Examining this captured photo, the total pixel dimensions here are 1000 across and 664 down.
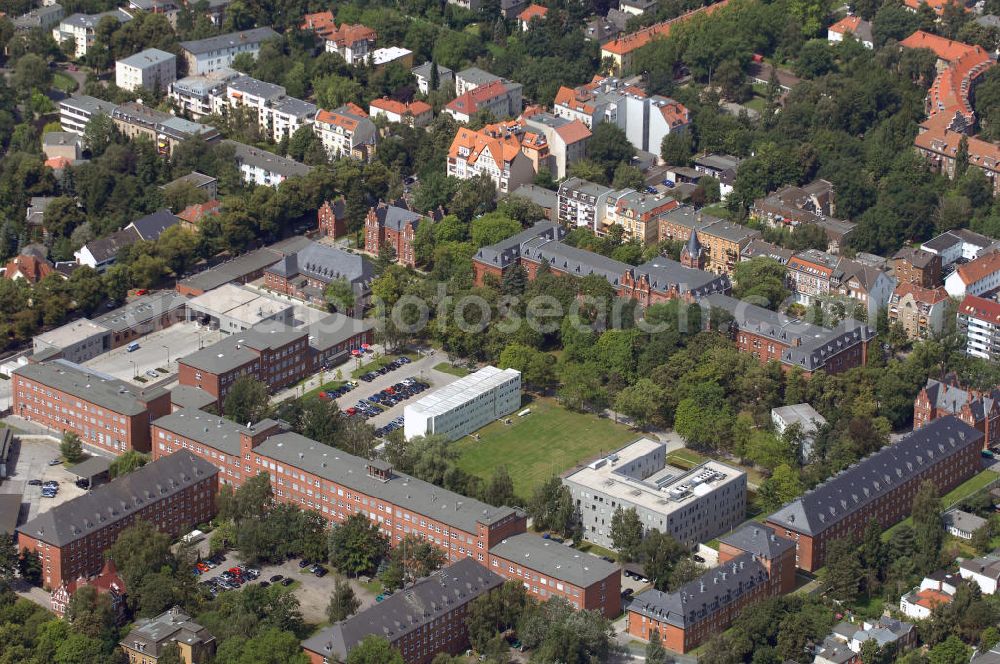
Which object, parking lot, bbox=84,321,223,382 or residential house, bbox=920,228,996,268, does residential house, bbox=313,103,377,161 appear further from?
residential house, bbox=920,228,996,268

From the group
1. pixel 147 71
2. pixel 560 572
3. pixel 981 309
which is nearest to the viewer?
pixel 560 572

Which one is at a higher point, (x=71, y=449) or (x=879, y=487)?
(x=879, y=487)

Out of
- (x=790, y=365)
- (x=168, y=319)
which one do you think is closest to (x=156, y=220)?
(x=168, y=319)

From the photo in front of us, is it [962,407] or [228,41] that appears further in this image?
[228,41]

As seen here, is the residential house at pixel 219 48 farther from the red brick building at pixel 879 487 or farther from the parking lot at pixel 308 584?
the red brick building at pixel 879 487

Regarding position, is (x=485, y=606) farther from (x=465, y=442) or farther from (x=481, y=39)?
(x=481, y=39)

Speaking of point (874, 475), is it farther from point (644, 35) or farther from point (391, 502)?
point (644, 35)

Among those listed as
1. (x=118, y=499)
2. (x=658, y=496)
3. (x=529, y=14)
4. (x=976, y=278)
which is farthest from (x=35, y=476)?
(x=529, y=14)
